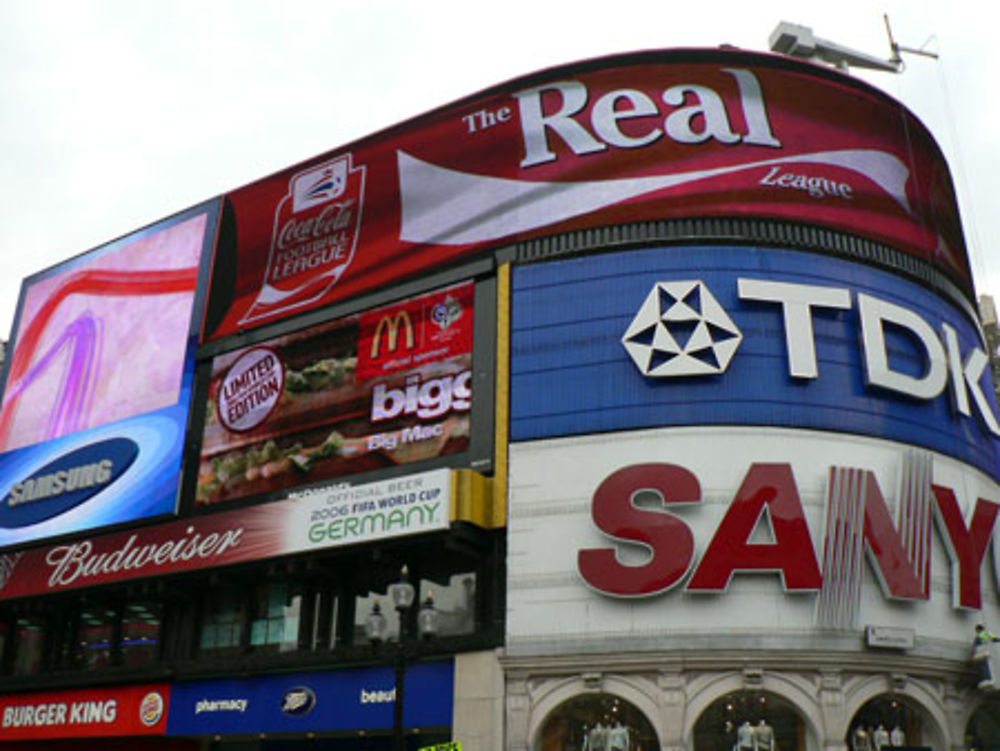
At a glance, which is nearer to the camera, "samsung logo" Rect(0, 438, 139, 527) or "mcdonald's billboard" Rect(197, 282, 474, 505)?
"mcdonald's billboard" Rect(197, 282, 474, 505)

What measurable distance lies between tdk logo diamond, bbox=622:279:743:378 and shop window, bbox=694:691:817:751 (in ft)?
29.2

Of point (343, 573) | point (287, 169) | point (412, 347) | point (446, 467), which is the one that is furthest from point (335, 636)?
point (287, 169)

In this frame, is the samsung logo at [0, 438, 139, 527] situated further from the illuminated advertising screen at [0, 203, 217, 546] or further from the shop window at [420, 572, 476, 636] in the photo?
the shop window at [420, 572, 476, 636]

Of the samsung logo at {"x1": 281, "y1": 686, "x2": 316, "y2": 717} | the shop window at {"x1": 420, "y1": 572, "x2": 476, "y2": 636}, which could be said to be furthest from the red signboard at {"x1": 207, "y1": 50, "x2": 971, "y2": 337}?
the samsung logo at {"x1": 281, "y1": 686, "x2": 316, "y2": 717}

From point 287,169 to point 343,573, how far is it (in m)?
16.5

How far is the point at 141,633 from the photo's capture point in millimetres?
37188

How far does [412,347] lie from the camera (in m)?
33.3

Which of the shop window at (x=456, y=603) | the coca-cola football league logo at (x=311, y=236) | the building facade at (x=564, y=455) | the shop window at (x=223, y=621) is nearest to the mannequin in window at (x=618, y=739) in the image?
the building facade at (x=564, y=455)

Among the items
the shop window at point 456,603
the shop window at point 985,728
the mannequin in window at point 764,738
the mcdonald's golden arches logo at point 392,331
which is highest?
the mcdonald's golden arches logo at point 392,331

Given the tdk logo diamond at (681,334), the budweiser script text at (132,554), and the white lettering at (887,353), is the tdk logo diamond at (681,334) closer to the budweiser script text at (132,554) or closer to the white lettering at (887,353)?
the white lettering at (887,353)

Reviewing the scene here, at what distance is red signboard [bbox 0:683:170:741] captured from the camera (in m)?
34.4

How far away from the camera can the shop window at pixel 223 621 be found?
34625 mm

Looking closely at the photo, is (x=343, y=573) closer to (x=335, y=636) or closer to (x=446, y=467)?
(x=335, y=636)

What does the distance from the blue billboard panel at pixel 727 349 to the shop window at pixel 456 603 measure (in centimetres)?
470
